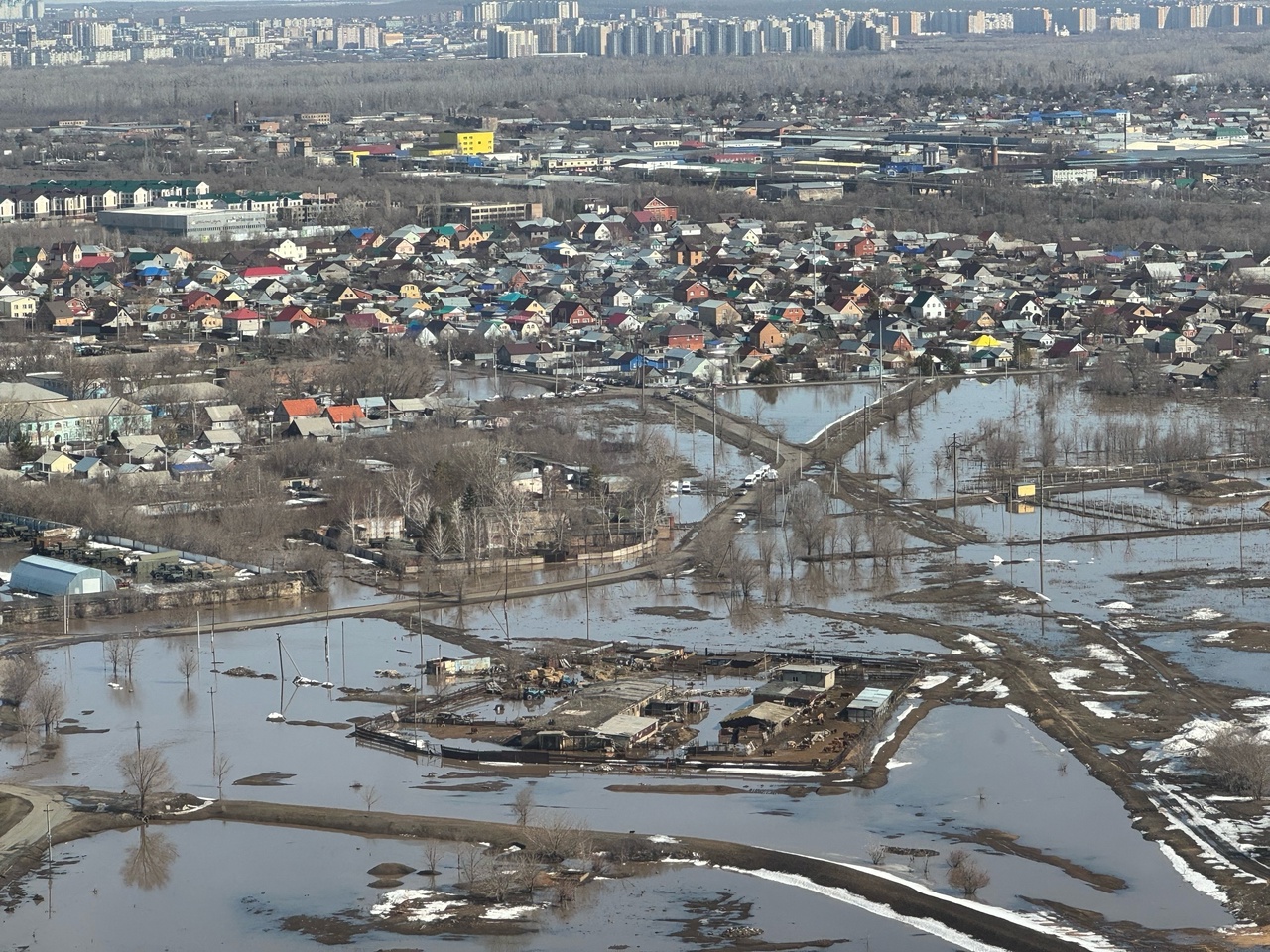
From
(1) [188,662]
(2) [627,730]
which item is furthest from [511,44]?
(2) [627,730]

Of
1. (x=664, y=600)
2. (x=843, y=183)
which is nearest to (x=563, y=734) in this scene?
(x=664, y=600)

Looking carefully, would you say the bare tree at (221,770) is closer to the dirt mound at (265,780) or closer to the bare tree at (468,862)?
the dirt mound at (265,780)

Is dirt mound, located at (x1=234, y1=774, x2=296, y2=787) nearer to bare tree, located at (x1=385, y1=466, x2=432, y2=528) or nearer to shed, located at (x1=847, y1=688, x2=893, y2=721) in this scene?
shed, located at (x1=847, y1=688, x2=893, y2=721)

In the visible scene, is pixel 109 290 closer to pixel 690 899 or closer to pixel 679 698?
pixel 679 698

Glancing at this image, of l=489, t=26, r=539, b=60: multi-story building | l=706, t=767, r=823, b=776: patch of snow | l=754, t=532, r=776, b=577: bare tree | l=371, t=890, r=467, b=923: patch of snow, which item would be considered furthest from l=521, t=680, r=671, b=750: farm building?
l=489, t=26, r=539, b=60: multi-story building

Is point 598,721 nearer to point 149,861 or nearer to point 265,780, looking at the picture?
point 265,780
